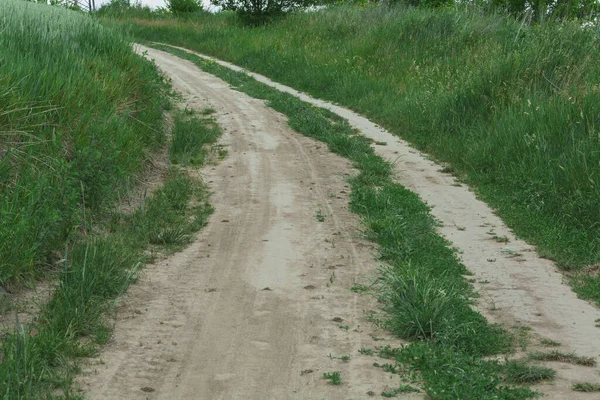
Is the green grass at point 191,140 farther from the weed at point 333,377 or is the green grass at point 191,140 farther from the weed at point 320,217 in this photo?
the weed at point 333,377

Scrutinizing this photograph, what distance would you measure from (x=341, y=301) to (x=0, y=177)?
10.9 feet

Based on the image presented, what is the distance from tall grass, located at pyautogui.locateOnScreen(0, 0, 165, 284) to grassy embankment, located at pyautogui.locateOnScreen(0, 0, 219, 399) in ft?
0.05

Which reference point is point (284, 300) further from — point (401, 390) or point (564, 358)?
point (564, 358)

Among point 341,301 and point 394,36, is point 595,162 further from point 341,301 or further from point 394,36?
point 394,36

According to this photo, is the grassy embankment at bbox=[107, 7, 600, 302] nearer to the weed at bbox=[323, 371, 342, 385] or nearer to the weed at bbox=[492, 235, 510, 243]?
the weed at bbox=[492, 235, 510, 243]

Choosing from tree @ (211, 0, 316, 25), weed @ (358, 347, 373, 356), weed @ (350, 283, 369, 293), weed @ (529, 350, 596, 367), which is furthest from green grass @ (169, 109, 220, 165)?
tree @ (211, 0, 316, 25)

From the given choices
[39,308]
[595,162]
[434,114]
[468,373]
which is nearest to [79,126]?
[39,308]

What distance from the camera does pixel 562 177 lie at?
9.93m

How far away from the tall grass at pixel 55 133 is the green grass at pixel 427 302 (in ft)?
9.33

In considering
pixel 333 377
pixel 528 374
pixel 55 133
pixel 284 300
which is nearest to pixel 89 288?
pixel 284 300

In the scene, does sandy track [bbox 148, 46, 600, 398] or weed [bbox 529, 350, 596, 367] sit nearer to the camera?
weed [bbox 529, 350, 596, 367]

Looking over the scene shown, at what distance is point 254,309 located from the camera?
6547 mm

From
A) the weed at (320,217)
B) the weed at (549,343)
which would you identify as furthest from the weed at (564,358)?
the weed at (320,217)

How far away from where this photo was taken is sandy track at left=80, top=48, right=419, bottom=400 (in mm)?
5234
